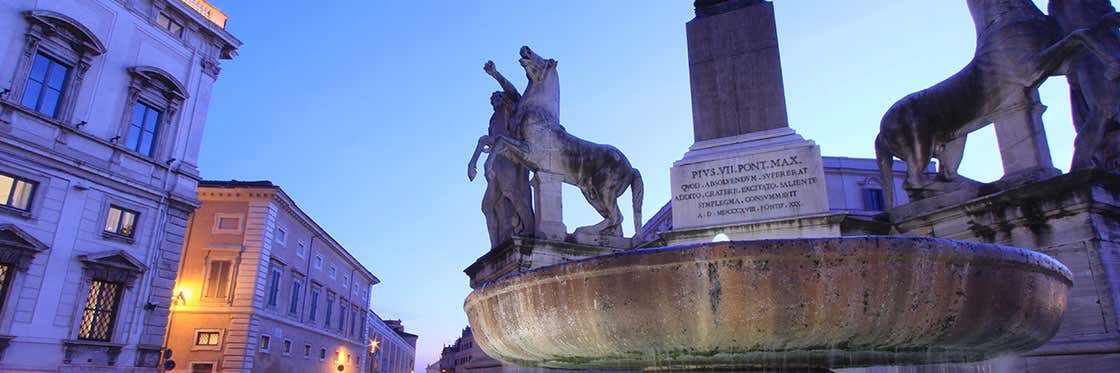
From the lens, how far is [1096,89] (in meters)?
5.32

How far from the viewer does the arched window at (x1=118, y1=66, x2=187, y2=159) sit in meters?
23.4

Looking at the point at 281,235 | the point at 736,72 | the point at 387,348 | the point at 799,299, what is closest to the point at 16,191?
the point at 281,235

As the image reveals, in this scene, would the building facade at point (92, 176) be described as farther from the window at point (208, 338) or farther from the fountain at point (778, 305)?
the fountain at point (778, 305)

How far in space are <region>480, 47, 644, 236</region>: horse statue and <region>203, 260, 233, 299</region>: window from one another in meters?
30.8

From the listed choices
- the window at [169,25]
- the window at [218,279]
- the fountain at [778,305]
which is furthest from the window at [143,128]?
the fountain at [778,305]

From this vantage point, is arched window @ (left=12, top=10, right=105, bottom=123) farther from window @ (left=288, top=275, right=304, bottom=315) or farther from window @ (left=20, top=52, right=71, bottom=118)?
Result: window @ (left=288, top=275, right=304, bottom=315)

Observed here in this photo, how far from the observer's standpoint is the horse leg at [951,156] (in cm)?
588

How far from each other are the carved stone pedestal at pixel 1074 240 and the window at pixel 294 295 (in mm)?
40235

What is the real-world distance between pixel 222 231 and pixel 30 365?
52.3ft

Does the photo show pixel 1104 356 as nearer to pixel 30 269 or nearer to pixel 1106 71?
pixel 1106 71

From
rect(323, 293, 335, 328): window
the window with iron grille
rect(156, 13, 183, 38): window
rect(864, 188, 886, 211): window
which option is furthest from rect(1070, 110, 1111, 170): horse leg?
rect(323, 293, 335, 328): window

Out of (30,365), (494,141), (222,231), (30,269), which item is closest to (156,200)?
(30,269)

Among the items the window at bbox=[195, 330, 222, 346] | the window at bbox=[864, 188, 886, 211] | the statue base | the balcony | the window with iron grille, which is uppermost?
the balcony

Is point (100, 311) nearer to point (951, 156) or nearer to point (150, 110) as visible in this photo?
point (150, 110)
